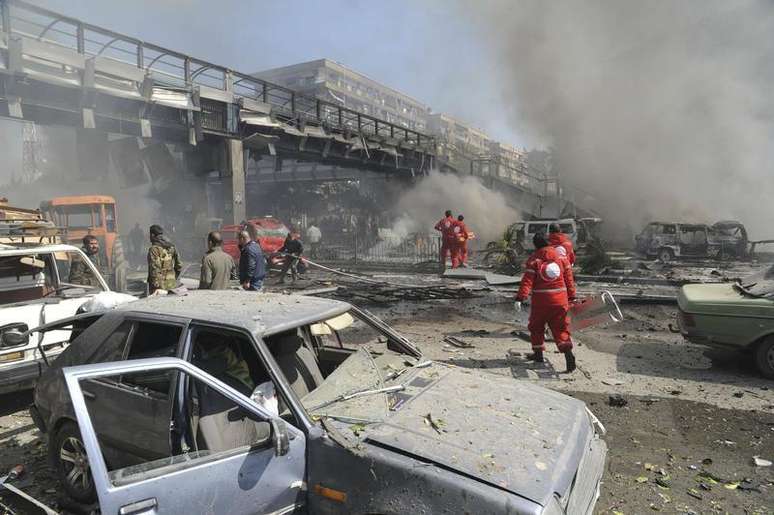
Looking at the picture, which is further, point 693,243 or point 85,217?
point 693,243

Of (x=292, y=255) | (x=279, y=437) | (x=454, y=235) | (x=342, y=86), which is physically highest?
(x=342, y=86)

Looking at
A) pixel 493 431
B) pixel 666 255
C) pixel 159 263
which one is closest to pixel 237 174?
pixel 159 263

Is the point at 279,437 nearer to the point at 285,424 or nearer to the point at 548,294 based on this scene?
the point at 285,424

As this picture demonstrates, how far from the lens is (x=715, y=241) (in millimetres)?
18984

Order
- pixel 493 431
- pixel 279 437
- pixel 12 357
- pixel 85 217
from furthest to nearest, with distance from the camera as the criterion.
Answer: pixel 85 217 < pixel 12 357 < pixel 493 431 < pixel 279 437

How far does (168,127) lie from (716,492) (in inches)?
630

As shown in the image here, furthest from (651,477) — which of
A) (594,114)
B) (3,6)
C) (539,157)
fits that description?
(539,157)

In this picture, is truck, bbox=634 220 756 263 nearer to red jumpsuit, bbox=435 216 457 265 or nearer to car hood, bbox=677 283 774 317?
red jumpsuit, bbox=435 216 457 265

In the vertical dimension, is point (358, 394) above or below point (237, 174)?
below

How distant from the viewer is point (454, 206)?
29.4 meters

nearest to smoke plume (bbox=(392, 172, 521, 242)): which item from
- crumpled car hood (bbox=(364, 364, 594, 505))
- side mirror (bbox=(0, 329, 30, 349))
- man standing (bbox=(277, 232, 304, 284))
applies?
man standing (bbox=(277, 232, 304, 284))

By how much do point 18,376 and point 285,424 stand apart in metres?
3.29


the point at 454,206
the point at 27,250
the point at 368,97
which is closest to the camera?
the point at 27,250

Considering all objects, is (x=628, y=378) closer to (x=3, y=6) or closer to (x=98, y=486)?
(x=98, y=486)
